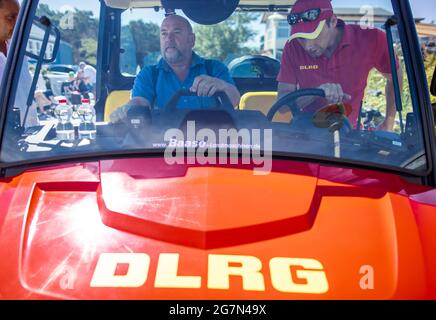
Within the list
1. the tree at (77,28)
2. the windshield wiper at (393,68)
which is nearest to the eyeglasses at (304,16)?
the windshield wiper at (393,68)

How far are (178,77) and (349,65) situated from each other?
68 centimetres

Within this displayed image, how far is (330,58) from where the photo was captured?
2.02 meters

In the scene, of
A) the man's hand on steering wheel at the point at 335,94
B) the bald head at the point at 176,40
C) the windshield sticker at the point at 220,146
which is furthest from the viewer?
the bald head at the point at 176,40

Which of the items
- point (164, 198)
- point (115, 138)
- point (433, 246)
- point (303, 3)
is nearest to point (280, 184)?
point (164, 198)

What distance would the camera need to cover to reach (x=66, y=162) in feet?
5.84

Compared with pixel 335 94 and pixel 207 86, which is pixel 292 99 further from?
pixel 207 86

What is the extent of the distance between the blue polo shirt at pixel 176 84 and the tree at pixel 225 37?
0.13 ft

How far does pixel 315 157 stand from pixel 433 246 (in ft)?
1.61

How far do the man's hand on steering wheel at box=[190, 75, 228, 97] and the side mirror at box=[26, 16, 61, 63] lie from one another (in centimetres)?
57

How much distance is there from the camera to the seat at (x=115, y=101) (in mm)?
1965

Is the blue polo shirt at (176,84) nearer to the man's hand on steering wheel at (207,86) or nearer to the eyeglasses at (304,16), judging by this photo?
the man's hand on steering wheel at (207,86)

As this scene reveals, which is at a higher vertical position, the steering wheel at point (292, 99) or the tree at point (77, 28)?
the tree at point (77, 28)

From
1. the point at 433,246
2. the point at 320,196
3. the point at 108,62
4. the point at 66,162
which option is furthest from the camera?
the point at 108,62
